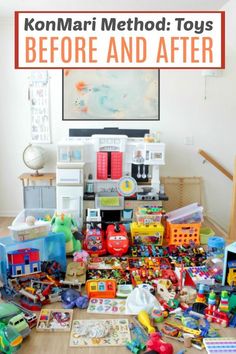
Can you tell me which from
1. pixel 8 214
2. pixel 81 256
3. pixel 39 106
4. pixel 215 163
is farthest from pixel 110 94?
pixel 81 256

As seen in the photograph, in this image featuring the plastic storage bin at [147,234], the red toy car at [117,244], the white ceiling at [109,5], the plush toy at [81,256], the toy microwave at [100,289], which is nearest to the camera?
the toy microwave at [100,289]

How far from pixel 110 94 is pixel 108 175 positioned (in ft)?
4.72

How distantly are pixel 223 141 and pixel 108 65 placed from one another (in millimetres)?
2711

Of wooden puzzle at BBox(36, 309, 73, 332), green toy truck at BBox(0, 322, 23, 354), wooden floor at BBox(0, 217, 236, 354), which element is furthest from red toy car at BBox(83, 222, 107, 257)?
green toy truck at BBox(0, 322, 23, 354)

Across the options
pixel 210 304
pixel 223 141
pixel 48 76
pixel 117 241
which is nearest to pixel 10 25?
pixel 48 76

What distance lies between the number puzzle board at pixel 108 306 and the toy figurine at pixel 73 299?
3cm

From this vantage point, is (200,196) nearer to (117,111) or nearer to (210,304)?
(117,111)

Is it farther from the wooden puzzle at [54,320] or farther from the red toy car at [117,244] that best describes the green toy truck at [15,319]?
the red toy car at [117,244]

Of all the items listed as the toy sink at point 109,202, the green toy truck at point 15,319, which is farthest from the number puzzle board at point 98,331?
the toy sink at point 109,202

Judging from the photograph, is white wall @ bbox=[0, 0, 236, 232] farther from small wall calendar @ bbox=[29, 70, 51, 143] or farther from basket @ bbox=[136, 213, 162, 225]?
basket @ bbox=[136, 213, 162, 225]

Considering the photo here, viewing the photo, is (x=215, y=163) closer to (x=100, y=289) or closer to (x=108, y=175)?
(x=108, y=175)

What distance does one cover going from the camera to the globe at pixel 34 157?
3.88 metres

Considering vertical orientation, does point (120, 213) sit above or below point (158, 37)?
below

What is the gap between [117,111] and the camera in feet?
13.3
